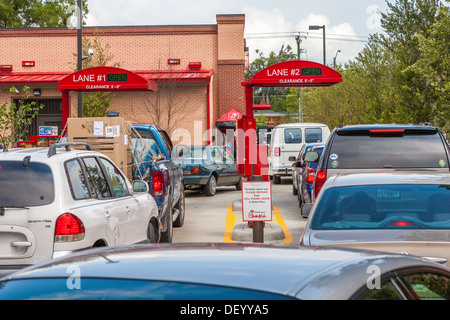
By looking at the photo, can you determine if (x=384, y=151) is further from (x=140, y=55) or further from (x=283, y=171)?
(x=140, y=55)

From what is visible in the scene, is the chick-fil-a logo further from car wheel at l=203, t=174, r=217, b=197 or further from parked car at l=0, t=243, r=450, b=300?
car wheel at l=203, t=174, r=217, b=197

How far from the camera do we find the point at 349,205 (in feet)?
20.3

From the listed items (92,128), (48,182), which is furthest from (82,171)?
(92,128)

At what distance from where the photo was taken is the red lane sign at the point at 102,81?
15.6m

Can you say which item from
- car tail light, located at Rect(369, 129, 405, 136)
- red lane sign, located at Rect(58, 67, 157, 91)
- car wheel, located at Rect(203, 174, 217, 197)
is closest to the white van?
car wheel, located at Rect(203, 174, 217, 197)

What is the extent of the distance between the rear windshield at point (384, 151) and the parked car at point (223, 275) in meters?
5.98

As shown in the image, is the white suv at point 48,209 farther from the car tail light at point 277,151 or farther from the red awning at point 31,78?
the red awning at point 31,78

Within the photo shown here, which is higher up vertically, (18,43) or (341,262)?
(18,43)

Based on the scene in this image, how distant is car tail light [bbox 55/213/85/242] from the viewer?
256 inches

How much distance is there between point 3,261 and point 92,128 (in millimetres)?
5197

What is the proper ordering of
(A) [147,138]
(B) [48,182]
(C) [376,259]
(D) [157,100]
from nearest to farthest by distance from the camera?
(C) [376,259], (B) [48,182], (A) [147,138], (D) [157,100]

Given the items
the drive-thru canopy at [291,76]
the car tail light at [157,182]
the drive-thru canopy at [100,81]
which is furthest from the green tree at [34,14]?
the car tail light at [157,182]
